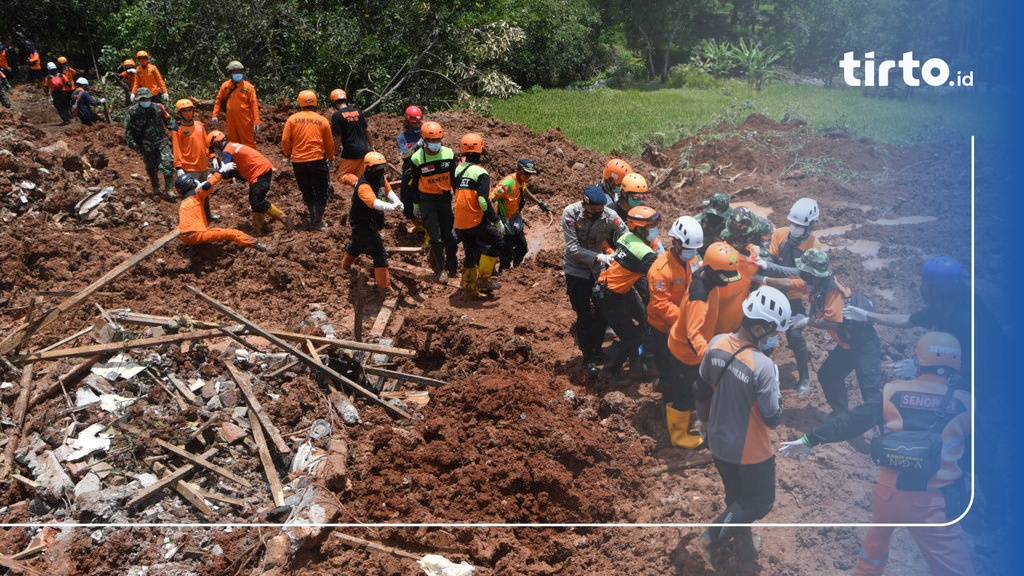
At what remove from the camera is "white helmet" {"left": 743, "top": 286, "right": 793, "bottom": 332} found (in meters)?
5.05

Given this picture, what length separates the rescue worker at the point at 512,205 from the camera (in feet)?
30.2

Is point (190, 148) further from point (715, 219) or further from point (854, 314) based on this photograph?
point (854, 314)

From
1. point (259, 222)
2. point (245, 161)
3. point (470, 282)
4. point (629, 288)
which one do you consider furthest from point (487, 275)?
point (245, 161)

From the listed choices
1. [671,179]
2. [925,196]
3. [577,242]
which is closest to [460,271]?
[577,242]

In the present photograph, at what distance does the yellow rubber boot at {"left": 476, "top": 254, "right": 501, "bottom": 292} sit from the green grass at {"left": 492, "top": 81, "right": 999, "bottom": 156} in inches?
155

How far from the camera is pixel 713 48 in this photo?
1177cm

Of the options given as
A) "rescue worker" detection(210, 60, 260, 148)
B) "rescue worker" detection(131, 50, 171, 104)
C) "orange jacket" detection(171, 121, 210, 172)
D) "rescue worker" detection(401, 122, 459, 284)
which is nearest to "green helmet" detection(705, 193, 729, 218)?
"rescue worker" detection(401, 122, 459, 284)

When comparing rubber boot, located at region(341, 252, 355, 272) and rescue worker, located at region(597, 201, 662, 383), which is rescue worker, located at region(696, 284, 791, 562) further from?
rubber boot, located at region(341, 252, 355, 272)

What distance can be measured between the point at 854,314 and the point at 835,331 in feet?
0.99

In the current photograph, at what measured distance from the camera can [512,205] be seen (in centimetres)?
937

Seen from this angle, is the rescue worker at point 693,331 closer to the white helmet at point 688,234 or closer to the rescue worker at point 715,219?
the white helmet at point 688,234

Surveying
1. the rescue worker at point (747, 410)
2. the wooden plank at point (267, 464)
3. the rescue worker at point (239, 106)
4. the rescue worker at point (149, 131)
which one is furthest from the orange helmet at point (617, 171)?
the rescue worker at point (149, 131)

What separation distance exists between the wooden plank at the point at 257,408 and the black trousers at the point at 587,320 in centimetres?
283

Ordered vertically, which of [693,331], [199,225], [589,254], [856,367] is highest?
[199,225]
